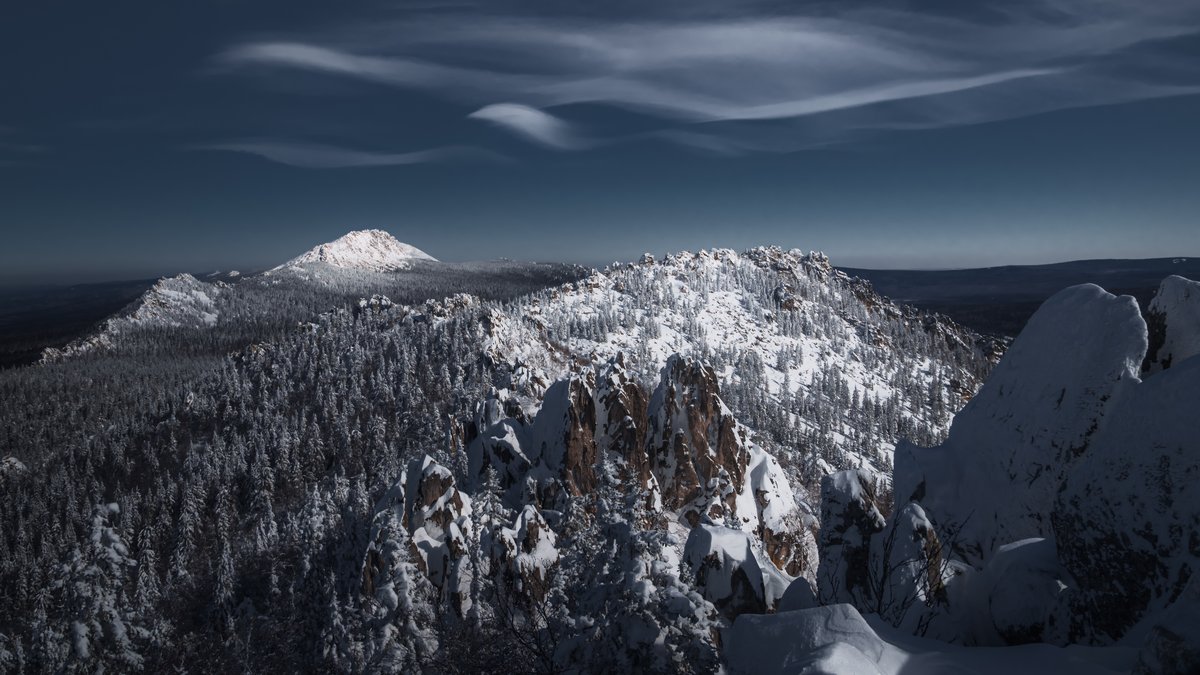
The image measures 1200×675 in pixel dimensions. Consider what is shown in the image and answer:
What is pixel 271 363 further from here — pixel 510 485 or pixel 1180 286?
pixel 1180 286

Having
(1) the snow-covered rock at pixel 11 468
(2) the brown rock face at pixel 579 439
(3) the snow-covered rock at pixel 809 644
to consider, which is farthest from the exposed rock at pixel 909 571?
(1) the snow-covered rock at pixel 11 468

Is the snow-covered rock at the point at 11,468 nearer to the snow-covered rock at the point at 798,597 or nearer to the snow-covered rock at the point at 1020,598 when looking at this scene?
the snow-covered rock at the point at 798,597

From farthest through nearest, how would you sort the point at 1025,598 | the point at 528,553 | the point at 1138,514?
the point at 528,553 < the point at 1025,598 < the point at 1138,514

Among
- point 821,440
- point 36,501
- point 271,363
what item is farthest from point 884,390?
point 36,501

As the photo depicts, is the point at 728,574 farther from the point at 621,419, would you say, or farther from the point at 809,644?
the point at 621,419

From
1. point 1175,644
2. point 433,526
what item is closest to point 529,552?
point 433,526

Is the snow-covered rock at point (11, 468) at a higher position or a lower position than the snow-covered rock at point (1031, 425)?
lower

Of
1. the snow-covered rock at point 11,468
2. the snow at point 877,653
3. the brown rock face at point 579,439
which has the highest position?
the snow at point 877,653
